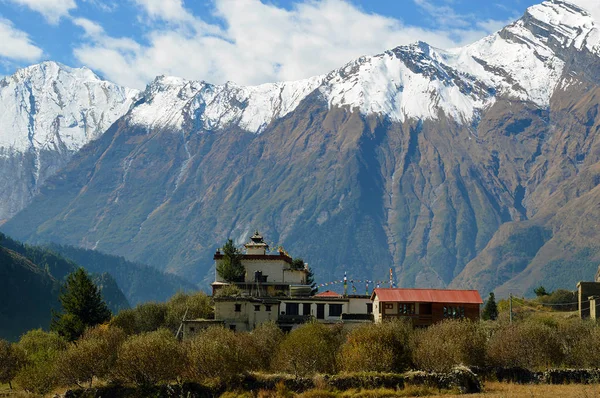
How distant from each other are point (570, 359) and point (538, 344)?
5.02 metres

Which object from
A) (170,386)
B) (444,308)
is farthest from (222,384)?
(444,308)

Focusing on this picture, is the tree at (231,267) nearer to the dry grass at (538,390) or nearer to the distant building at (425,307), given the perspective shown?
the distant building at (425,307)

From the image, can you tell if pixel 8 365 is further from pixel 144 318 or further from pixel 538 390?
pixel 538 390

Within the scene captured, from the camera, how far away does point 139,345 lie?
317ft

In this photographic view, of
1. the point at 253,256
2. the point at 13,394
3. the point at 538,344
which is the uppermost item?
the point at 253,256

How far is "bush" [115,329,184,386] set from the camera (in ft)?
311

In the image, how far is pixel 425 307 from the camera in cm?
12338

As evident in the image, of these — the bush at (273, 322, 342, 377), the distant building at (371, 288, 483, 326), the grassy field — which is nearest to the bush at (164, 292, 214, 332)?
the distant building at (371, 288, 483, 326)

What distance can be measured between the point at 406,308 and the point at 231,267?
32.4 metres

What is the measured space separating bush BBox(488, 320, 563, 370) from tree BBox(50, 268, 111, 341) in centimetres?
5366

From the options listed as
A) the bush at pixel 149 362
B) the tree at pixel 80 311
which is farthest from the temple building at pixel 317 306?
the bush at pixel 149 362

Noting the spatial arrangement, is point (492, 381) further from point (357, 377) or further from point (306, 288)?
point (306, 288)

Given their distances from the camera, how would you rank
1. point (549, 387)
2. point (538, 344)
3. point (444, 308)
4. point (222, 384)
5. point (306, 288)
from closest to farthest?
point (549, 387) → point (222, 384) → point (538, 344) → point (444, 308) → point (306, 288)

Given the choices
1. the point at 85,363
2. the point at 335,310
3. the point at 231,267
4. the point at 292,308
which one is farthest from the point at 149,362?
the point at 231,267
